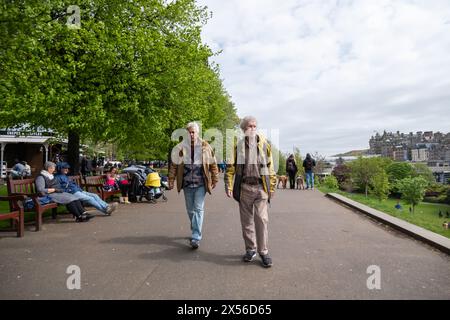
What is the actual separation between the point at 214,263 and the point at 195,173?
1.51 metres

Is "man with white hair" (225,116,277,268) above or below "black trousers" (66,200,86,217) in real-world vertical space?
above

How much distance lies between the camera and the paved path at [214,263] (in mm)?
3627

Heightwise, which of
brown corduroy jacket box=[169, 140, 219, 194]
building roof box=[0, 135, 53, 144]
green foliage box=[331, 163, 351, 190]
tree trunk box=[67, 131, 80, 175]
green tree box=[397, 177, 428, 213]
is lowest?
green tree box=[397, 177, 428, 213]

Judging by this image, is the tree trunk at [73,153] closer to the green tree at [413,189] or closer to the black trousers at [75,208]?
the black trousers at [75,208]

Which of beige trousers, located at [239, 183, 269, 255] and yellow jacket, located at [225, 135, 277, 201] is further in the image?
yellow jacket, located at [225, 135, 277, 201]

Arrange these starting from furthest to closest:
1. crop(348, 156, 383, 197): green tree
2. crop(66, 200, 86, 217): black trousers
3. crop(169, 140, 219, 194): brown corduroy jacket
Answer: crop(348, 156, 383, 197): green tree → crop(66, 200, 86, 217): black trousers → crop(169, 140, 219, 194): brown corduroy jacket

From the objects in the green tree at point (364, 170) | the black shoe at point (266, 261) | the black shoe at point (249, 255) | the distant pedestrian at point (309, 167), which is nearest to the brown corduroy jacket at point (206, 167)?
the black shoe at point (249, 255)

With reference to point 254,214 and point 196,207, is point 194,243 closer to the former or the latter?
Answer: point 196,207

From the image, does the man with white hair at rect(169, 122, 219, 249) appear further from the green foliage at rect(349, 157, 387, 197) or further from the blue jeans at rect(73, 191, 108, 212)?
the green foliage at rect(349, 157, 387, 197)

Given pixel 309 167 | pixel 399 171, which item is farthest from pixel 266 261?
pixel 399 171

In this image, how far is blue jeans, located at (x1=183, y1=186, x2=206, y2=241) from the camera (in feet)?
17.7

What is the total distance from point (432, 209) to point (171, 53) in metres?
74.3

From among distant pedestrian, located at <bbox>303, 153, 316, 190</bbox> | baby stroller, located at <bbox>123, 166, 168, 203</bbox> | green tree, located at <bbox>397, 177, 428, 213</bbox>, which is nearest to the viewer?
baby stroller, located at <bbox>123, 166, 168, 203</bbox>

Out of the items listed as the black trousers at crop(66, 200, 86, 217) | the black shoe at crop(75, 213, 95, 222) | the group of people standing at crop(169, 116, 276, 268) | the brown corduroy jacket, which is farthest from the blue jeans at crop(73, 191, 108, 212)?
the group of people standing at crop(169, 116, 276, 268)
